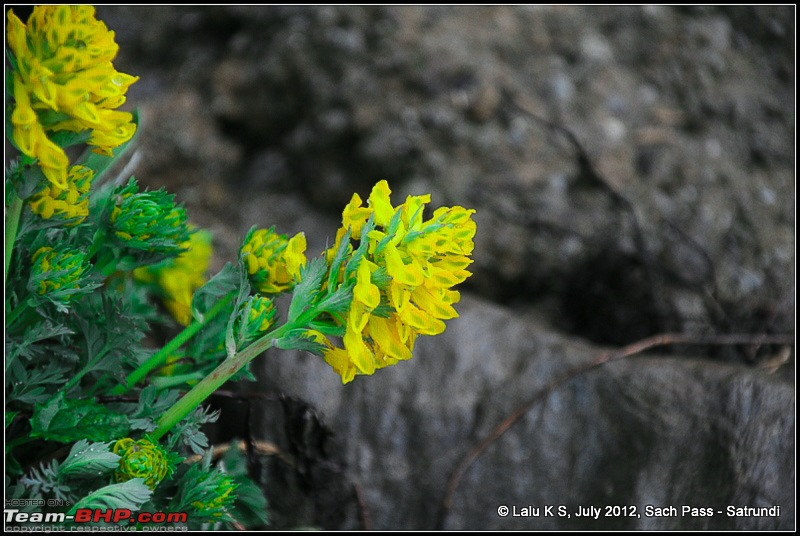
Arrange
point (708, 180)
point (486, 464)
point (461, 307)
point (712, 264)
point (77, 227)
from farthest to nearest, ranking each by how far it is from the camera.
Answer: point (708, 180) < point (712, 264) < point (461, 307) < point (486, 464) < point (77, 227)

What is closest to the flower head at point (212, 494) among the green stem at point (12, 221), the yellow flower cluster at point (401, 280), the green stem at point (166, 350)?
the green stem at point (166, 350)

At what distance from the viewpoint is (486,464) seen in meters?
1.65

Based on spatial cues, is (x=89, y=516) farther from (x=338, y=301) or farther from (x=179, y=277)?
(x=179, y=277)

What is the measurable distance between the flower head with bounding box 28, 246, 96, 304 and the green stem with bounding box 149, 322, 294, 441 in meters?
0.20

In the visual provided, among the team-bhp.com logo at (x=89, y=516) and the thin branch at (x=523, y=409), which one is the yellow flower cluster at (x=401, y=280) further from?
the thin branch at (x=523, y=409)

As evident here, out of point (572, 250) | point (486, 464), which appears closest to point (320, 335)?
point (486, 464)

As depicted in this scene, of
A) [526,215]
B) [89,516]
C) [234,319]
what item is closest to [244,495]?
[89,516]

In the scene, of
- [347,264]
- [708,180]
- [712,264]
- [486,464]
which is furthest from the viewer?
[708,180]

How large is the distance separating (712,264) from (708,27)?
3.55 feet

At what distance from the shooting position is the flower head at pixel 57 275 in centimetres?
92

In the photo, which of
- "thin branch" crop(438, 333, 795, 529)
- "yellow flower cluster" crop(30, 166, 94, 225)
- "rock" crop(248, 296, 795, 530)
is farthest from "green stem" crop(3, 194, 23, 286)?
"thin branch" crop(438, 333, 795, 529)

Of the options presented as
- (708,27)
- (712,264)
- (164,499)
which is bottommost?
(164,499)

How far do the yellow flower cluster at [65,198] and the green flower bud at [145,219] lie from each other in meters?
0.09

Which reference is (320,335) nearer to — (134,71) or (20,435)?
(20,435)
